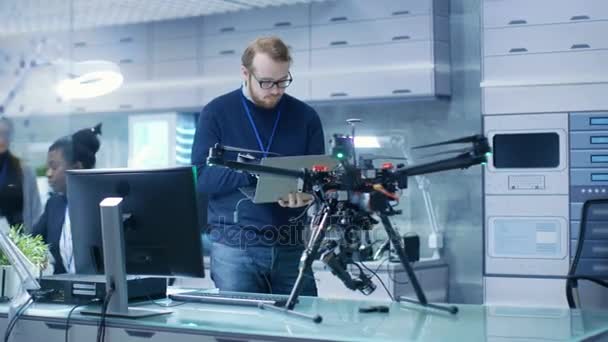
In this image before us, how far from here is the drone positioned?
7.77ft

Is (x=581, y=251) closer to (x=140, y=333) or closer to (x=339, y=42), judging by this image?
(x=339, y=42)

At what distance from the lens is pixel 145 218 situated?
106 inches

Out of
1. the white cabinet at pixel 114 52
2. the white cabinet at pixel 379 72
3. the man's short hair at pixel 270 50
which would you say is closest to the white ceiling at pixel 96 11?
the white cabinet at pixel 114 52

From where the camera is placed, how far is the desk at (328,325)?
7.16 ft

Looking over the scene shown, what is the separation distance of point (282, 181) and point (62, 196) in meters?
1.68

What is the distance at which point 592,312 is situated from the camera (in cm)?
264

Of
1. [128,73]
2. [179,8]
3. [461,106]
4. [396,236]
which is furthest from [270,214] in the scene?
[128,73]

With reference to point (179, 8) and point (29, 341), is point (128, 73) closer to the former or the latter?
point (179, 8)

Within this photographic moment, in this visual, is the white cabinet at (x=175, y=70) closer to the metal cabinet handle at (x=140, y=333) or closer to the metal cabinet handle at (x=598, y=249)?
the metal cabinet handle at (x=598, y=249)

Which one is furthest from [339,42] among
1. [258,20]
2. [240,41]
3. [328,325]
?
[328,325]

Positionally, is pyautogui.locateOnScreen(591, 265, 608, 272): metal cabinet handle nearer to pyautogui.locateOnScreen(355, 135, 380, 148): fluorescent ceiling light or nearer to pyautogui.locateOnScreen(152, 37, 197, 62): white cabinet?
pyautogui.locateOnScreen(355, 135, 380, 148): fluorescent ceiling light

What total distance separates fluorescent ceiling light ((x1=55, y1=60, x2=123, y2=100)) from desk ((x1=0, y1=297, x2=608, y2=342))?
3896 millimetres

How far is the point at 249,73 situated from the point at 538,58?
7.30 feet

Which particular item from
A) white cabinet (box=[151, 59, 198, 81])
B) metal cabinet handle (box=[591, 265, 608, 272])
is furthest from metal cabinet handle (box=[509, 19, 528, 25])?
white cabinet (box=[151, 59, 198, 81])
